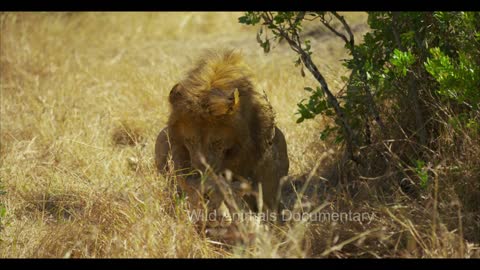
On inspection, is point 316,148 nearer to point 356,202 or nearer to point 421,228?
point 356,202

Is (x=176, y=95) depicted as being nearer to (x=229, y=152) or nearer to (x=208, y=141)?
(x=208, y=141)

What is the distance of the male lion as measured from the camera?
4.66m

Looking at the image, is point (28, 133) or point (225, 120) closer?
point (225, 120)

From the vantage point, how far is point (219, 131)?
186 inches

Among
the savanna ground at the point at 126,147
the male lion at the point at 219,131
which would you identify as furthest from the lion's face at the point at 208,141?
the savanna ground at the point at 126,147

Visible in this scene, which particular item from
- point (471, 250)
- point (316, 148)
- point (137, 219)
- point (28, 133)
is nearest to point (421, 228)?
point (471, 250)

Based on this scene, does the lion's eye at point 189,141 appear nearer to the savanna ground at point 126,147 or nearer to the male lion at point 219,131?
the male lion at point 219,131

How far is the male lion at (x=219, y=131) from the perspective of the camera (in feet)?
15.3

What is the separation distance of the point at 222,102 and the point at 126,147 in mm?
2763

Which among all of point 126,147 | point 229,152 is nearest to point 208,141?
point 229,152
